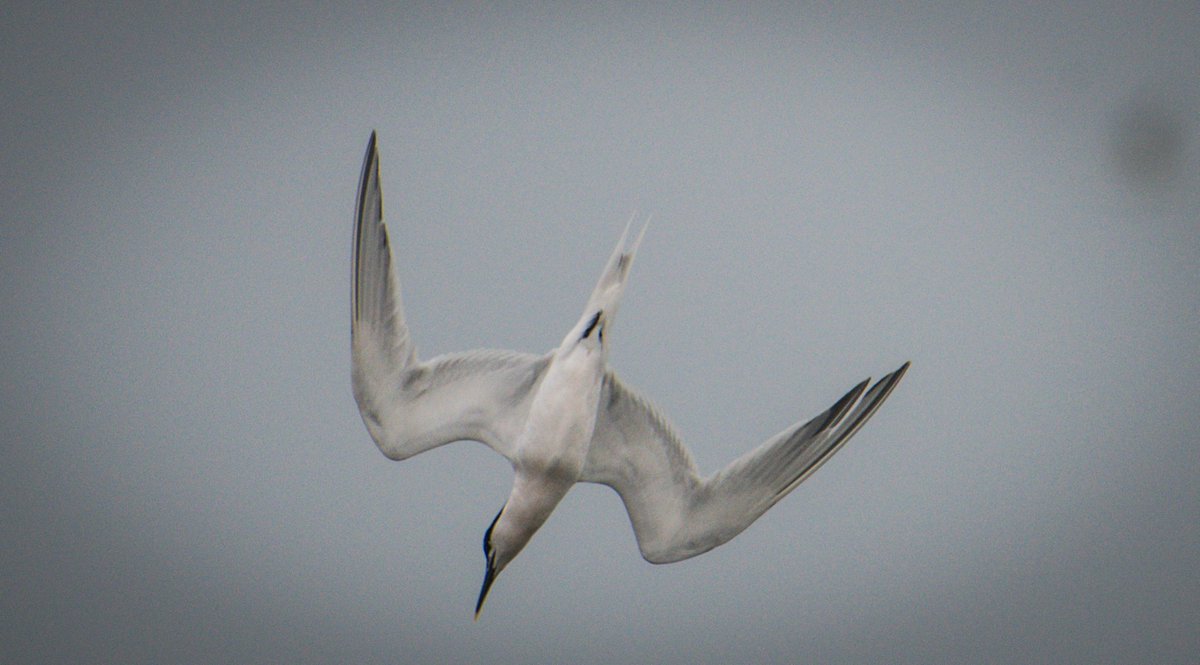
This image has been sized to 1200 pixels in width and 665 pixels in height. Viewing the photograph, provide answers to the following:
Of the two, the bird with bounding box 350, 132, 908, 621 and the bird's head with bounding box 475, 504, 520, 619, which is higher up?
the bird with bounding box 350, 132, 908, 621

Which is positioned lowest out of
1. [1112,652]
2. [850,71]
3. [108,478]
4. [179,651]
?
[1112,652]

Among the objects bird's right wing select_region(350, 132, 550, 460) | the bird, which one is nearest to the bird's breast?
the bird

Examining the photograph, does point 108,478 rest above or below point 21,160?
below

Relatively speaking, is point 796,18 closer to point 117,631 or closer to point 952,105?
point 952,105

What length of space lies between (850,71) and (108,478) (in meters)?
3.02

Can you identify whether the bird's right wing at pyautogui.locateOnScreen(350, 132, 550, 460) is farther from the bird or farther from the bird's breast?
the bird's breast

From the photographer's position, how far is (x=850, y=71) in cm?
348

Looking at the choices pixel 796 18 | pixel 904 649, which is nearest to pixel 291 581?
pixel 904 649

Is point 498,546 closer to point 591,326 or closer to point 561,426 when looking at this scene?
point 561,426

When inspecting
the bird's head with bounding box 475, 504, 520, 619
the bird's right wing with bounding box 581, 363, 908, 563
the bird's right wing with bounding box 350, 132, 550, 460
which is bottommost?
the bird's head with bounding box 475, 504, 520, 619

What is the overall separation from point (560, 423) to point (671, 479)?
1.27 feet

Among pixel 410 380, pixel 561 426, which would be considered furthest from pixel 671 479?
pixel 410 380

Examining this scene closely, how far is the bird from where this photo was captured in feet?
6.77

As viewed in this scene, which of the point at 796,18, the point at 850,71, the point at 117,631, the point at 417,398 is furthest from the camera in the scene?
the point at 850,71
